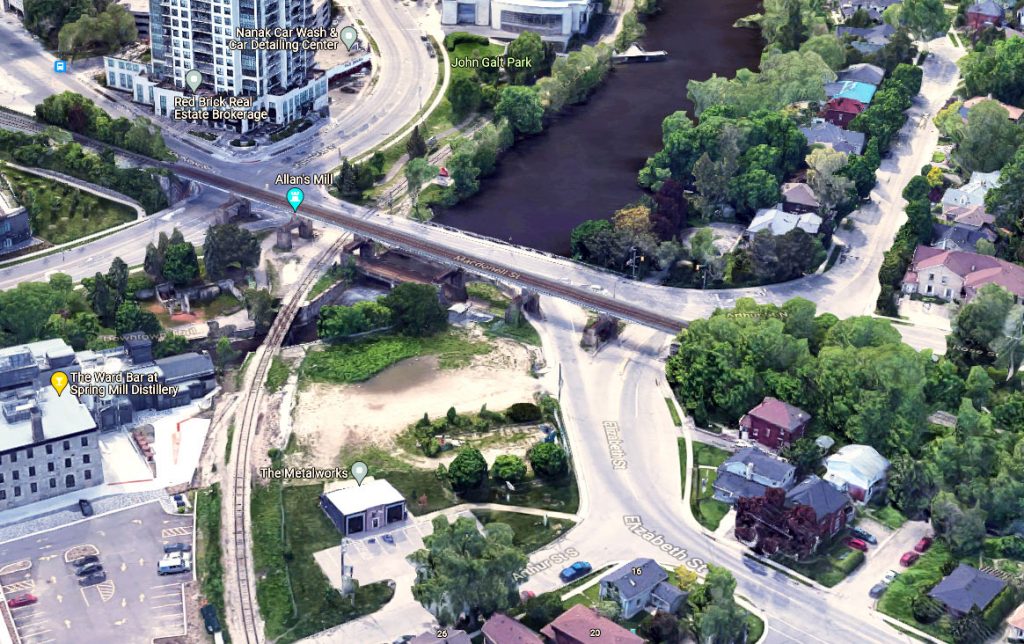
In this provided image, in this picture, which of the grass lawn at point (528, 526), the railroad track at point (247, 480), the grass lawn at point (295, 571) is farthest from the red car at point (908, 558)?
the railroad track at point (247, 480)

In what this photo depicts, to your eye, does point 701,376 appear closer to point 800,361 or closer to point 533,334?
point 800,361

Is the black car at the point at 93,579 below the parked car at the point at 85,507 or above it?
below

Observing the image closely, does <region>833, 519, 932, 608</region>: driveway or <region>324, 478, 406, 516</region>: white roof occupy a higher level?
<region>324, 478, 406, 516</region>: white roof

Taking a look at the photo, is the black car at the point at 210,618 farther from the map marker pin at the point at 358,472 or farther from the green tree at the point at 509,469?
the green tree at the point at 509,469

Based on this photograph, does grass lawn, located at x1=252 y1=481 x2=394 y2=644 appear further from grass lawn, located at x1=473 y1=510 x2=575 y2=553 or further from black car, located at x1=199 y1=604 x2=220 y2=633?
grass lawn, located at x1=473 y1=510 x2=575 y2=553

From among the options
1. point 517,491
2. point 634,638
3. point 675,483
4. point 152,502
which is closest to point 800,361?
point 675,483

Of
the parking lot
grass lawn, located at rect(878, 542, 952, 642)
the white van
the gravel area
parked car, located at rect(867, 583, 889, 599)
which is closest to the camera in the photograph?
the parking lot

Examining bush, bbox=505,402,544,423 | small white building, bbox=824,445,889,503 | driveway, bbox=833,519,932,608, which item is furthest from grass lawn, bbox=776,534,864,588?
bush, bbox=505,402,544,423
